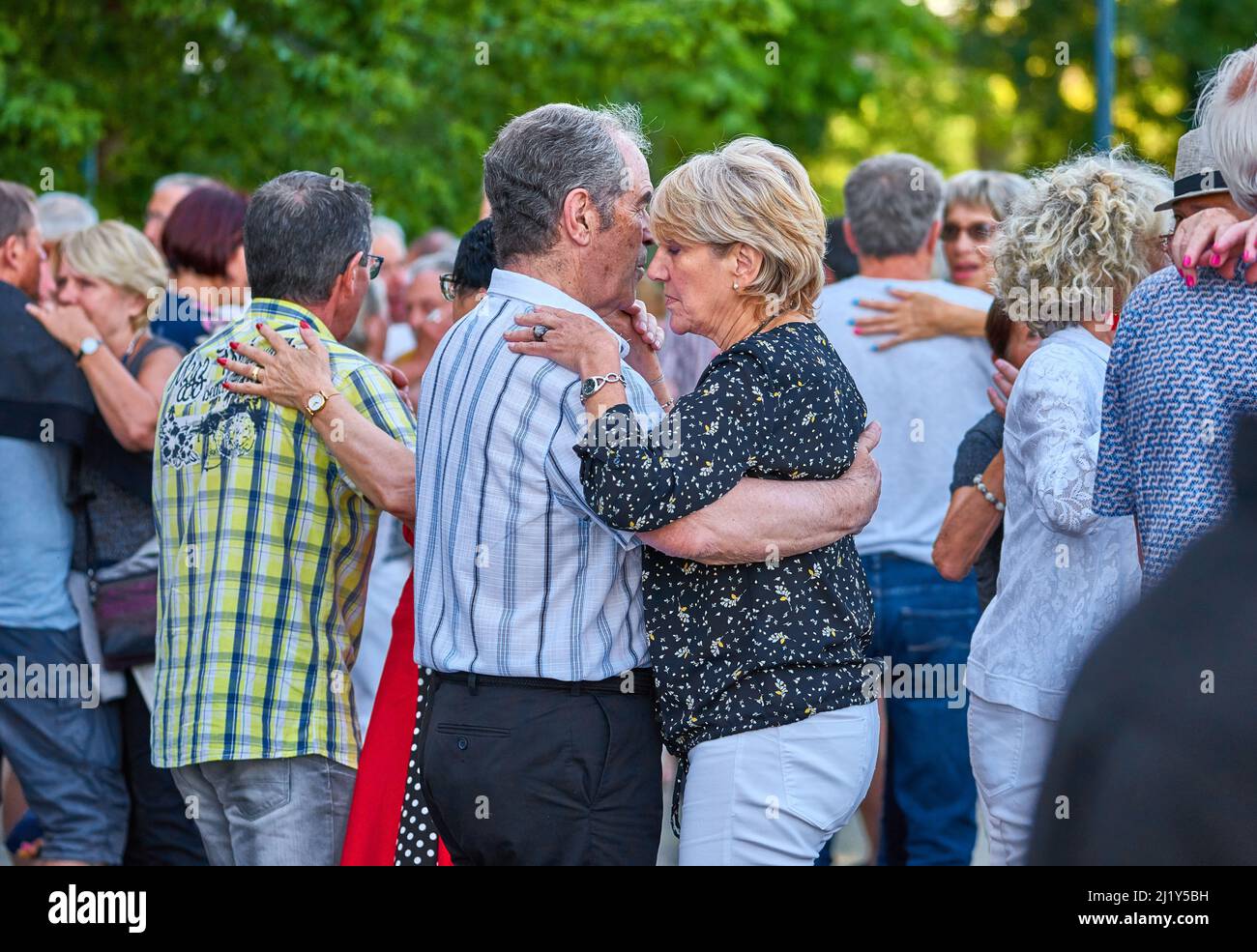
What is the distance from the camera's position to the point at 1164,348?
9.09 feet

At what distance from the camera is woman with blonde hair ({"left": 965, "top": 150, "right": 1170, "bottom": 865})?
3.37m

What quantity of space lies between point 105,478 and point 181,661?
1575 millimetres

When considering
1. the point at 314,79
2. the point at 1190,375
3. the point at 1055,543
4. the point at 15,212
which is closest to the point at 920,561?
the point at 1055,543

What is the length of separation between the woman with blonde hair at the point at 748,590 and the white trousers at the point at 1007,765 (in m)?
0.64

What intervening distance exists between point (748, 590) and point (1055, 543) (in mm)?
961

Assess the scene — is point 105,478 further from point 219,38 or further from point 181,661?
point 219,38

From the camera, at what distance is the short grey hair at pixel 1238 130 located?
273 centimetres

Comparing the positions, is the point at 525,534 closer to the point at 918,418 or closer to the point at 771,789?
the point at 771,789

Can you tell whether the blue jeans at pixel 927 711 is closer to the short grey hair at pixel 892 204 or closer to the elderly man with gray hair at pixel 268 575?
the short grey hair at pixel 892 204

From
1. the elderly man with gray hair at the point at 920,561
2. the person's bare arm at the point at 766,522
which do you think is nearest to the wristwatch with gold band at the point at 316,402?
the person's bare arm at the point at 766,522

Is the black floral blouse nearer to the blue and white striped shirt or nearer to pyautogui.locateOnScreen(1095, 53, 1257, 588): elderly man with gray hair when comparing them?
the blue and white striped shirt

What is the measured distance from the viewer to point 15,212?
16.5ft

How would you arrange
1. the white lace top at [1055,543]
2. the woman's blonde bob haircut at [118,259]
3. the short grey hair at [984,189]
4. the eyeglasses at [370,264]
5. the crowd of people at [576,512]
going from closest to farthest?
1. the crowd of people at [576,512]
2. the white lace top at [1055,543]
3. the eyeglasses at [370,264]
4. the woman's blonde bob haircut at [118,259]
5. the short grey hair at [984,189]
